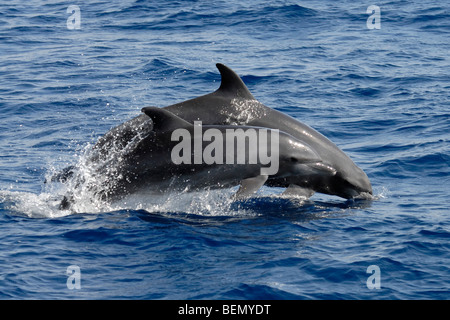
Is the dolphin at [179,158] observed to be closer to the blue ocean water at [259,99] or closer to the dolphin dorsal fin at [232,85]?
the blue ocean water at [259,99]

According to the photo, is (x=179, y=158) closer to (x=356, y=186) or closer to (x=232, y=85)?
(x=232, y=85)

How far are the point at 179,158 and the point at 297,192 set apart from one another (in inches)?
84.5

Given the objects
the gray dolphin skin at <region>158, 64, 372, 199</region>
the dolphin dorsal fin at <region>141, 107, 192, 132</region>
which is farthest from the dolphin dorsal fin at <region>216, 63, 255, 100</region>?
the dolphin dorsal fin at <region>141, 107, 192, 132</region>

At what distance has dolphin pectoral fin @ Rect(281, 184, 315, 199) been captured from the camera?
451 inches

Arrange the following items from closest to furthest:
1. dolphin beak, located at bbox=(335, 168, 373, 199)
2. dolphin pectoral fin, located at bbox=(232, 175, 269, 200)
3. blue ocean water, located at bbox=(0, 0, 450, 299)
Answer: blue ocean water, located at bbox=(0, 0, 450, 299)
dolphin pectoral fin, located at bbox=(232, 175, 269, 200)
dolphin beak, located at bbox=(335, 168, 373, 199)

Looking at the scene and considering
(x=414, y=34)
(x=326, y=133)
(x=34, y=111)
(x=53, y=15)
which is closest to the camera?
(x=326, y=133)

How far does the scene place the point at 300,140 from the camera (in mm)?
11234

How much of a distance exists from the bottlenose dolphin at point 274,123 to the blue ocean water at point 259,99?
0.35m

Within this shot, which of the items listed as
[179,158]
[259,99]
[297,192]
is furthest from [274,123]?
[259,99]

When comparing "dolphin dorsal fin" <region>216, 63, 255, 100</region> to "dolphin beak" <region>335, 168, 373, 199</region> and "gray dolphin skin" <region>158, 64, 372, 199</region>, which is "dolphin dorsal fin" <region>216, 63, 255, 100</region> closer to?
"gray dolphin skin" <region>158, 64, 372, 199</region>

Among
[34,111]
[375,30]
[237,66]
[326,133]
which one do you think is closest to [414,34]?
[375,30]

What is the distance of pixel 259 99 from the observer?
1761 centimetres
